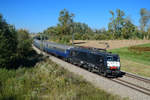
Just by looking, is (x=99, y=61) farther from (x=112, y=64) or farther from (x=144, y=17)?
(x=144, y=17)

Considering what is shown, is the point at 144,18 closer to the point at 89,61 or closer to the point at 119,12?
the point at 119,12

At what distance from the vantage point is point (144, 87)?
46.2ft

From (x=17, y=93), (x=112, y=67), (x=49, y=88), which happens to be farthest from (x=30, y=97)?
(x=112, y=67)

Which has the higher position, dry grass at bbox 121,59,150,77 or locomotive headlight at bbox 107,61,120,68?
locomotive headlight at bbox 107,61,120,68

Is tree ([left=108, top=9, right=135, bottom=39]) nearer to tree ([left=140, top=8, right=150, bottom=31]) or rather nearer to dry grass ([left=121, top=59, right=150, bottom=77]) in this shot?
tree ([left=140, top=8, right=150, bottom=31])

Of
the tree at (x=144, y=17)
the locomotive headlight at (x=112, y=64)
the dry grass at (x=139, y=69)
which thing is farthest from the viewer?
the tree at (x=144, y=17)

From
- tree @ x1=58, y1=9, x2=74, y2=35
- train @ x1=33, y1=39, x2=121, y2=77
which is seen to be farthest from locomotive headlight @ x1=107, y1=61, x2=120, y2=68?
tree @ x1=58, y1=9, x2=74, y2=35

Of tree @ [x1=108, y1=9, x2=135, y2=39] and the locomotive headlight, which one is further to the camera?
tree @ [x1=108, y1=9, x2=135, y2=39]


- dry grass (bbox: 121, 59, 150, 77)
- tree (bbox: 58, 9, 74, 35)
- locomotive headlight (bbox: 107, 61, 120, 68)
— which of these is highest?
tree (bbox: 58, 9, 74, 35)

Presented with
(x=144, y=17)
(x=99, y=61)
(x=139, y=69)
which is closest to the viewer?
(x=99, y=61)

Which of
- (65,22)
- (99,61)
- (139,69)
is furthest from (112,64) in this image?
(65,22)

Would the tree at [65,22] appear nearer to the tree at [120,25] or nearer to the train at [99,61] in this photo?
the tree at [120,25]

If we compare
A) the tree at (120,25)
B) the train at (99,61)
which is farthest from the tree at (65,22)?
the train at (99,61)

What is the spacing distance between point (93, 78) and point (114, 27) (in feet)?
172
